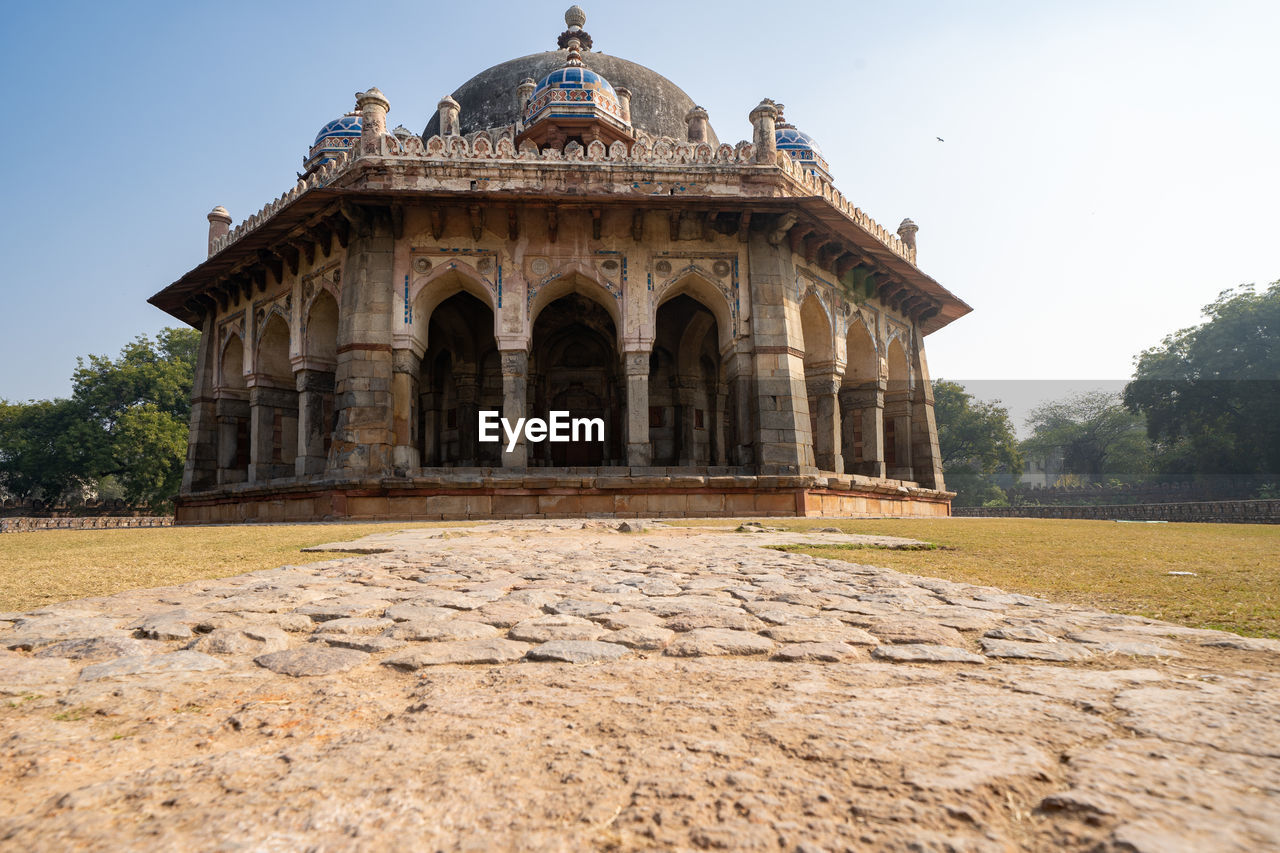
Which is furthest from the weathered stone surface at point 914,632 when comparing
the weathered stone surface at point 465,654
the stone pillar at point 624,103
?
the stone pillar at point 624,103

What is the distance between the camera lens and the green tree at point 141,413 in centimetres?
2898

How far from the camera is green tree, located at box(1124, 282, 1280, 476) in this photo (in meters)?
28.3

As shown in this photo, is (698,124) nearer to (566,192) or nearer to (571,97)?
(571,97)

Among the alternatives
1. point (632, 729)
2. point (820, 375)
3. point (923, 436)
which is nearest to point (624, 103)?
point (820, 375)

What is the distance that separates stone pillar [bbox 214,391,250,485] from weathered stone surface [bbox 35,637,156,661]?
50.5 ft

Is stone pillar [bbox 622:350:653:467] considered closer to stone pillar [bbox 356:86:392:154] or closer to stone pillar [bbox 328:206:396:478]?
stone pillar [bbox 328:206:396:478]

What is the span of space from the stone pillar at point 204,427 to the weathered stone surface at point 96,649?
15425mm

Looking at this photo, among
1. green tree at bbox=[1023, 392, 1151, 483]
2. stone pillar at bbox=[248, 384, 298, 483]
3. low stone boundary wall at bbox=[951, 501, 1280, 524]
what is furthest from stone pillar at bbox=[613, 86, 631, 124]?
green tree at bbox=[1023, 392, 1151, 483]

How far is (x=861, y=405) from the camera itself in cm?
1614

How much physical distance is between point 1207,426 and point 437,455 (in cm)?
3043

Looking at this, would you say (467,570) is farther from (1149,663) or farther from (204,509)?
(204,509)

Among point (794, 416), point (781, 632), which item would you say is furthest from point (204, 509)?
point (781, 632)

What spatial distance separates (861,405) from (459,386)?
886 cm

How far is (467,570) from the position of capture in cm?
383
